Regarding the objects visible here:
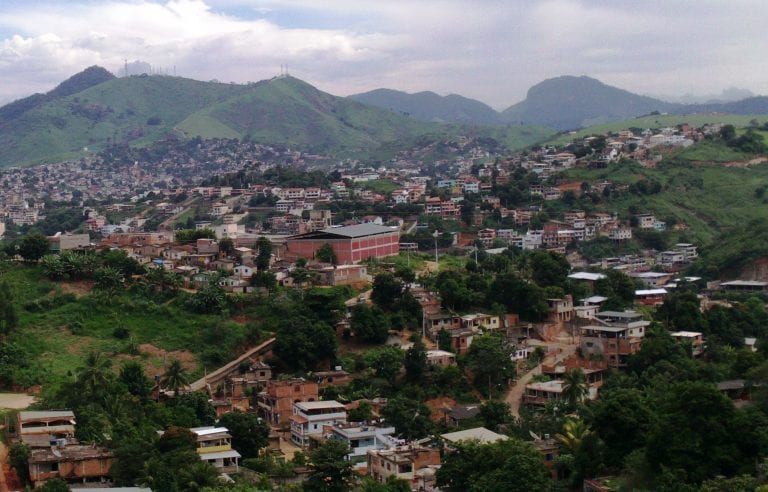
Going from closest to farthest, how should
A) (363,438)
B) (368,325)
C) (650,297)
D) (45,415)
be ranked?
(45,415) < (363,438) < (368,325) < (650,297)

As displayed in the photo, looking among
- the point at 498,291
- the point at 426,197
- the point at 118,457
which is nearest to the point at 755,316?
the point at 498,291

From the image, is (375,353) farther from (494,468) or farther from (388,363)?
(494,468)

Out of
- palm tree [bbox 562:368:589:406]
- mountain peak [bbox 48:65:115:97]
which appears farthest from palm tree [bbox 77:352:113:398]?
mountain peak [bbox 48:65:115:97]

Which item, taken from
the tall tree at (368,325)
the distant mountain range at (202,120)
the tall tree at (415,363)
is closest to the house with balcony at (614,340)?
the tall tree at (415,363)

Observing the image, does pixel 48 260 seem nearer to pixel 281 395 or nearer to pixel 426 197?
pixel 281 395

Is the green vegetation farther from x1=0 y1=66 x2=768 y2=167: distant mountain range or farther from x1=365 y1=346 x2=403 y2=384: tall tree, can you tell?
x1=0 y1=66 x2=768 y2=167: distant mountain range

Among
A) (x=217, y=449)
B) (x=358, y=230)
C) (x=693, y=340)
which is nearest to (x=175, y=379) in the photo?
(x=217, y=449)

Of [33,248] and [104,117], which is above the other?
[104,117]
